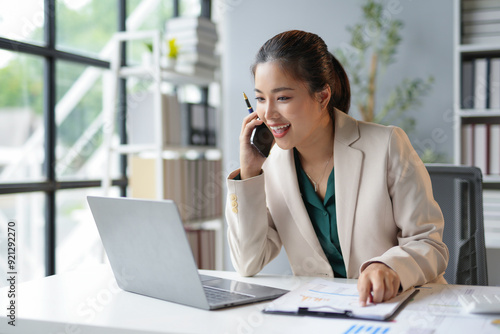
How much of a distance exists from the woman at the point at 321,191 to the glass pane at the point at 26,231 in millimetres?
1475

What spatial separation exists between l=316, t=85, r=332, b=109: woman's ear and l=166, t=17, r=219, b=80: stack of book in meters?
1.68

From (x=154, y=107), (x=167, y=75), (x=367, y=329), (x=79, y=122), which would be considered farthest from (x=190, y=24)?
(x=367, y=329)

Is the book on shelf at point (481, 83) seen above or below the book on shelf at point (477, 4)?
below

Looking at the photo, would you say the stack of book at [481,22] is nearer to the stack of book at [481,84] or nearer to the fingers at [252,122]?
the stack of book at [481,84]

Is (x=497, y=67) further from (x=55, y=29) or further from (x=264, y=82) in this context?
(x=55, y=29)

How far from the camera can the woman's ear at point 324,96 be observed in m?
1.46

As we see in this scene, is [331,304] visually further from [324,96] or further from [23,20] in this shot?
[23,20]

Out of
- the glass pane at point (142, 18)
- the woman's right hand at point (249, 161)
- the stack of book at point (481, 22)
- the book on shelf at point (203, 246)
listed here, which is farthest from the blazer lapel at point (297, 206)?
the glass pane at point (142, 18)

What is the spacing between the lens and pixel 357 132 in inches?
57.0

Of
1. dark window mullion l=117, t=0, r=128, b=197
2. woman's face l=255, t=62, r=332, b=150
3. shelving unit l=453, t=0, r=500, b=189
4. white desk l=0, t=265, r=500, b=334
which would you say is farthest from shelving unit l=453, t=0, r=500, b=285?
dark window mullion l=117, t=0, r=128, b=197

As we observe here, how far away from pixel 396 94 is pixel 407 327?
218 cm

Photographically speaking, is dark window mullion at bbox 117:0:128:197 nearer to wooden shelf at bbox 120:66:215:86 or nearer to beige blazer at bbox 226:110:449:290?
wooden shelf at bbox 120:66:215:86

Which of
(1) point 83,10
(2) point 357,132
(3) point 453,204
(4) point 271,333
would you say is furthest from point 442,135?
(4) point 271,333

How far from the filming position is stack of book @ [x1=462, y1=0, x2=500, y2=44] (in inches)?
101
